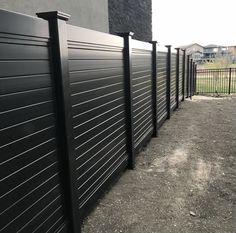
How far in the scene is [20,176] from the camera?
228 centimetres

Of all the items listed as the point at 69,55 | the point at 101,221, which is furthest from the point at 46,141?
the point at 101,221

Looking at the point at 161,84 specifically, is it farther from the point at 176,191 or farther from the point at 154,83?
the point at 176,191

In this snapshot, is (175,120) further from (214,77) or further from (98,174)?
(214,77)

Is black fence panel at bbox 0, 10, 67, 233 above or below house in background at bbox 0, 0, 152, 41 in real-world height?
below

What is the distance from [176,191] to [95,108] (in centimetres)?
159

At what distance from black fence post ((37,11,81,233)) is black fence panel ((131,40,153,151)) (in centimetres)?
270

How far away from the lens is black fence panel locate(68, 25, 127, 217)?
323 centimetres

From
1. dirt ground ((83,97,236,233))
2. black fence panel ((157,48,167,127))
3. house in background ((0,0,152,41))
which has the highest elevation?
house in background ((0,0,152,41))

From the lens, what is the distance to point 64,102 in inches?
110

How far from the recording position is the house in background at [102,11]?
5.44 meters

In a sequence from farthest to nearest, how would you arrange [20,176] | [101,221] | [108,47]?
[108,47] < [101,221] < [20,176]

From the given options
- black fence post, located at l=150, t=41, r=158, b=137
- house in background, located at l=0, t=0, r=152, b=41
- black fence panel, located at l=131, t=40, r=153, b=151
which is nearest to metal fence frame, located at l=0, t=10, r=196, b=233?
black fence panel, located at l=131, t=40, r=153, b=151

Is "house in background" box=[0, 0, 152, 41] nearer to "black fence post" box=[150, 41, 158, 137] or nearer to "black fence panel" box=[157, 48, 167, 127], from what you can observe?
"black fence post" box=[150, 41, 158, 137]

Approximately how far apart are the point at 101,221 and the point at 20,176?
5.21ft
